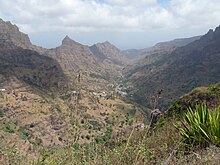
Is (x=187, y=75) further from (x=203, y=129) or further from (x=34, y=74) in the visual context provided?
(x=203, y=129)

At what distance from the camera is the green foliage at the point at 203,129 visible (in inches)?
214

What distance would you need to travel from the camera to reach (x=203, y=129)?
5.73 metres

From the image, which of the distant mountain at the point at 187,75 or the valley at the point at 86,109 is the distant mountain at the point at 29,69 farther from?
the distant mountain at the point at 187,75

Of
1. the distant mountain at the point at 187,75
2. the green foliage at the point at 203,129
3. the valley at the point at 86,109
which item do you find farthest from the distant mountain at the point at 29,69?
the green foliage at the point at 203,129

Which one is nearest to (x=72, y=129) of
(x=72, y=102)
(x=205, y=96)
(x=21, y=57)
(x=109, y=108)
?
(x=72, y=102)

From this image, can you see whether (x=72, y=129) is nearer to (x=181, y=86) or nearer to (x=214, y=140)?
(x=214, y=140)

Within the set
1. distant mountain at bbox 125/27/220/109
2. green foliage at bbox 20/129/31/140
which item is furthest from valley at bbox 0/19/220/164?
green foliage at bbox 20/129/31/140

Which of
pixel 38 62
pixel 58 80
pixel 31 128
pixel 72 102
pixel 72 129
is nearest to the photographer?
pixel 72 129

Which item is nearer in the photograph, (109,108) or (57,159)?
(57,159)

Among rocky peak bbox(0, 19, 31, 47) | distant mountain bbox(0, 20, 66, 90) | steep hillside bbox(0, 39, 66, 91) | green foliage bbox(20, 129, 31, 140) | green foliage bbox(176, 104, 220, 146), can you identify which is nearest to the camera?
green foliage bbox(176, 104, 220, 146)

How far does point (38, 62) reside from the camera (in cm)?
11781

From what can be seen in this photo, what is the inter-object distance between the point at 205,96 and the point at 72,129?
18.5m

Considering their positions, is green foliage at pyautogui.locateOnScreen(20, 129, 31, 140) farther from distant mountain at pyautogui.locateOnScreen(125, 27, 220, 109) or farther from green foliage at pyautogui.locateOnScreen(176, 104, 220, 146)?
distant mountain at pyautogui.locateOnScreen(125, 27, 220, 109)

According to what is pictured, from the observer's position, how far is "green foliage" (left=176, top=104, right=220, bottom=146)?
5.44 m
